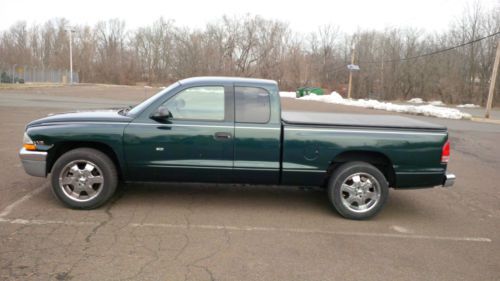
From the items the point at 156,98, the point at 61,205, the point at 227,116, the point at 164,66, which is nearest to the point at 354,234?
the point at 227,116

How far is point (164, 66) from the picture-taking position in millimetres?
79938

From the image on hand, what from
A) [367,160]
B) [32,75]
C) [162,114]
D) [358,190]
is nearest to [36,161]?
[162,114]

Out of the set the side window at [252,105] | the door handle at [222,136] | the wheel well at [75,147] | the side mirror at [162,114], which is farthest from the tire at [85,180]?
the side window at [252,105]

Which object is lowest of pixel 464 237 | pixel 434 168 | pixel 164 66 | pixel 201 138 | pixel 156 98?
pixel 464 237

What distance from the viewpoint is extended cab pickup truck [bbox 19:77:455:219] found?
15.1 ft

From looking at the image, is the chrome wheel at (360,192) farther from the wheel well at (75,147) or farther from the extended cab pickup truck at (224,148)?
the wheel well at (75,147)

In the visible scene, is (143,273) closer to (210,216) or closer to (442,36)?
(210,216)

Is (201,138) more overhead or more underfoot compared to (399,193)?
more overhead

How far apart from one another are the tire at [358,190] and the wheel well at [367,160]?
0.36ft

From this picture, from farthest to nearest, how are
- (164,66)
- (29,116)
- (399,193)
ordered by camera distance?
(164,66) → (29,116) → (399,193)

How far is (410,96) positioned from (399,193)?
5867 centimetres

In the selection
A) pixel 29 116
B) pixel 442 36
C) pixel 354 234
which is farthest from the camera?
pixel 442 36

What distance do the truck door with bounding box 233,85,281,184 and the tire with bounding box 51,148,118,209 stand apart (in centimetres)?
157

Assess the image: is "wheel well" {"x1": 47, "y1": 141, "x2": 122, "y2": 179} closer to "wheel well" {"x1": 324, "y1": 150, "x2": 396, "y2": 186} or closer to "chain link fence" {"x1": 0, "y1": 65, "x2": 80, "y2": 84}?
"wheel well" {"x1": 324, "y1": 150, "x2": 396, "y2": 186}
